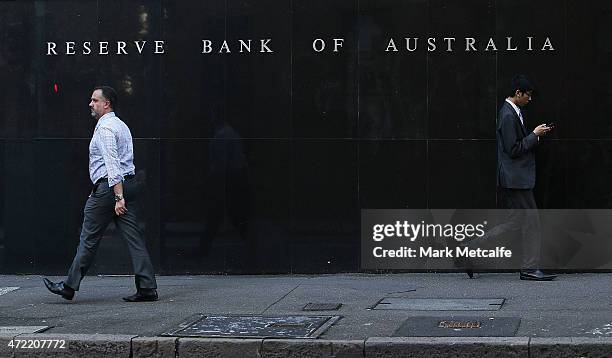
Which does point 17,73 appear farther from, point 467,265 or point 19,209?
point 467,265

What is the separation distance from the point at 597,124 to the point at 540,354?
14.4 feet

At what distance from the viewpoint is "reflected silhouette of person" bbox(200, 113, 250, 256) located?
11430 millimetres

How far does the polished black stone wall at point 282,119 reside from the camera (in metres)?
11.2

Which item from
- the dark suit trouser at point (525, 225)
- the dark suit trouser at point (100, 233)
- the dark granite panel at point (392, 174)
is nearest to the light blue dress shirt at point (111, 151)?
the dark suit trouser at point (100, 233)

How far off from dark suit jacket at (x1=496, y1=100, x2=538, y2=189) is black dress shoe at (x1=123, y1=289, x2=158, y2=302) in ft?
11.1

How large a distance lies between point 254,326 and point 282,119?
3501mm

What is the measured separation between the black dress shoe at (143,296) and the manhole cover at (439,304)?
1.89 metres

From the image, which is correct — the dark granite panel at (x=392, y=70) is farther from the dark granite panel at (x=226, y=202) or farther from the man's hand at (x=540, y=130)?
the man's hand at (x=540, y=130)

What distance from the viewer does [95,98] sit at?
9.74 m

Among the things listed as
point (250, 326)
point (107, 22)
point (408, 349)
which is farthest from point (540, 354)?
point (107, 22)

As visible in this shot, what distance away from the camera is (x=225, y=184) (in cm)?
1146

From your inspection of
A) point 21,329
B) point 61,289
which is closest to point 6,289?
point 61,289

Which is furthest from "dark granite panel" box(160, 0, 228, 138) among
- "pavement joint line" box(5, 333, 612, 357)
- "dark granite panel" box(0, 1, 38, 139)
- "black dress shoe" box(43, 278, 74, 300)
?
"pavement joint line" box(5, 333, 612, 357)

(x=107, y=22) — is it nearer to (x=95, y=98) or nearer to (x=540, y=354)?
(x=95, y=98)
